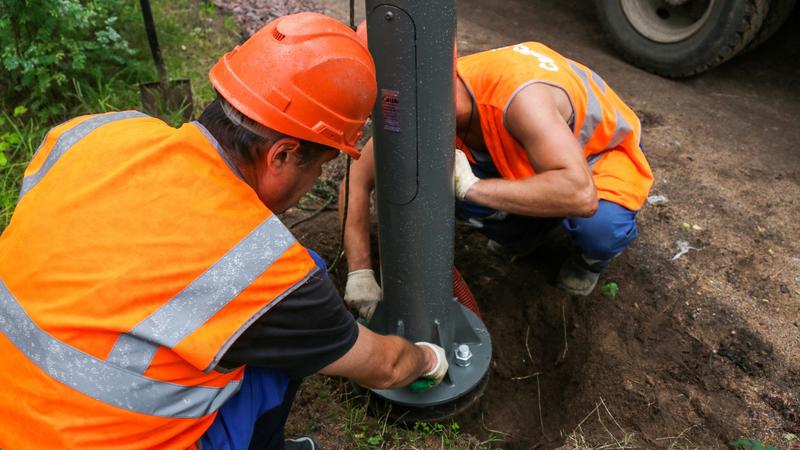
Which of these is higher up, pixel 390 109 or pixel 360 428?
pixel 390 109

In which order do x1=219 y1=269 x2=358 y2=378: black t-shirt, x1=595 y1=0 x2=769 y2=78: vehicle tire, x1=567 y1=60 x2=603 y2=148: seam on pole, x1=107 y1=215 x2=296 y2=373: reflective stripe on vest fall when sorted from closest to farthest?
1. x1=107 y1=215 x2=296 y2=373: reflective stripe on vest
2. x1=219 y1=269 x2=358 y2=378: black t-shirt
3. x1=567 y1=60 x2=603 y2=148: seam on pole
4. x1=595 y1=0 x2=769 y2=78: vehicle tire

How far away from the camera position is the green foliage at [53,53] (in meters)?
3.06

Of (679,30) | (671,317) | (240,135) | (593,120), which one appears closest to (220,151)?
(240,135)

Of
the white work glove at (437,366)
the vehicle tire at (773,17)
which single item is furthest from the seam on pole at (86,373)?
the vehicle tire at (773,17)

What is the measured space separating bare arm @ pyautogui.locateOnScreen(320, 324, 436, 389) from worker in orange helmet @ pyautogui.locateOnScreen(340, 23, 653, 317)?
0.57 metres

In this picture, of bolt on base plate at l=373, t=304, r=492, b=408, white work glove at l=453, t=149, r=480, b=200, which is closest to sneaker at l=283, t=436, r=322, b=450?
bolt on base plate at l=373, t=304, r=492, b=408

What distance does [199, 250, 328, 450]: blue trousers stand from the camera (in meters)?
1.45

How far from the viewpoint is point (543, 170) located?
2.08 m

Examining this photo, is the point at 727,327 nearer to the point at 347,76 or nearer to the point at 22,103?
the point at 347,76

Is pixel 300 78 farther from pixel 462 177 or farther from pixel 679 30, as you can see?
pixel 679 30

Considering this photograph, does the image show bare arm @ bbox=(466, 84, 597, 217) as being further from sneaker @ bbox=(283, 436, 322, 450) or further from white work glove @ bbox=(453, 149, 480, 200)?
sneaker @ bbox=(283, 436, 322, 450)

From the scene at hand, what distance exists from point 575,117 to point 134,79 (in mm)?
2542

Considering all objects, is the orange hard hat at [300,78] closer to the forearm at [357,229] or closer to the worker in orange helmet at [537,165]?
the worker in orange helmet at [537,165]

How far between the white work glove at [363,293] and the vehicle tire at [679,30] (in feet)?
8.42
